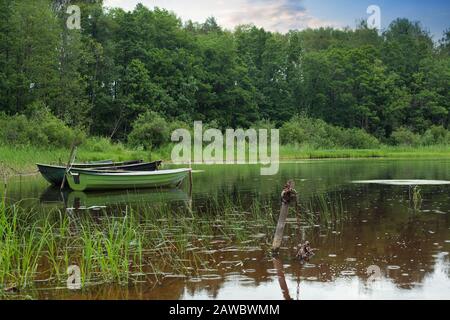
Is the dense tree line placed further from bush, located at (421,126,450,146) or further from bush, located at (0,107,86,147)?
bush, located at (421,126,450,146)

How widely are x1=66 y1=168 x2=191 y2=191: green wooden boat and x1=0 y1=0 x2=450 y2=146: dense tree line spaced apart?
23.7 metres

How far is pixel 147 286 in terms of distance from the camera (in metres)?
7.88

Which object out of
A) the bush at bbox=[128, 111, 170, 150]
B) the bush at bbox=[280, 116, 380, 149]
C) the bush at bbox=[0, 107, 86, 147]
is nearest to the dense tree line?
the bush at bbox=[280, 116, 380, 149]

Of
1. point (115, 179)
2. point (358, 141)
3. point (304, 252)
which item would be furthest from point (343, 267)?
point (358, 141)

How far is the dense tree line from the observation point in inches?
1918

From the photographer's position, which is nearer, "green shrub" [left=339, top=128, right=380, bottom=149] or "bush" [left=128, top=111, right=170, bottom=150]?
"bush" [left=128, top=111, right=170, bottom=150]

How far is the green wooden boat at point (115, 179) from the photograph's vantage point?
71.7 ft

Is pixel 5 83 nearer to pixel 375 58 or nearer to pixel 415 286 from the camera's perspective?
pixel 415 286

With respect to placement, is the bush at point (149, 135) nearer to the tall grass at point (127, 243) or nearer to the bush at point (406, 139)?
the tall grass at point (127, 243)

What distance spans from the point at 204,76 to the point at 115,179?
161ft

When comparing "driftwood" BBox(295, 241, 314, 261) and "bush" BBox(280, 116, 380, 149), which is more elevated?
"bush" BBox(280, 116, 380, 149)

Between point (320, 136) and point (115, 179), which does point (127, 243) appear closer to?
point (115, 179)
